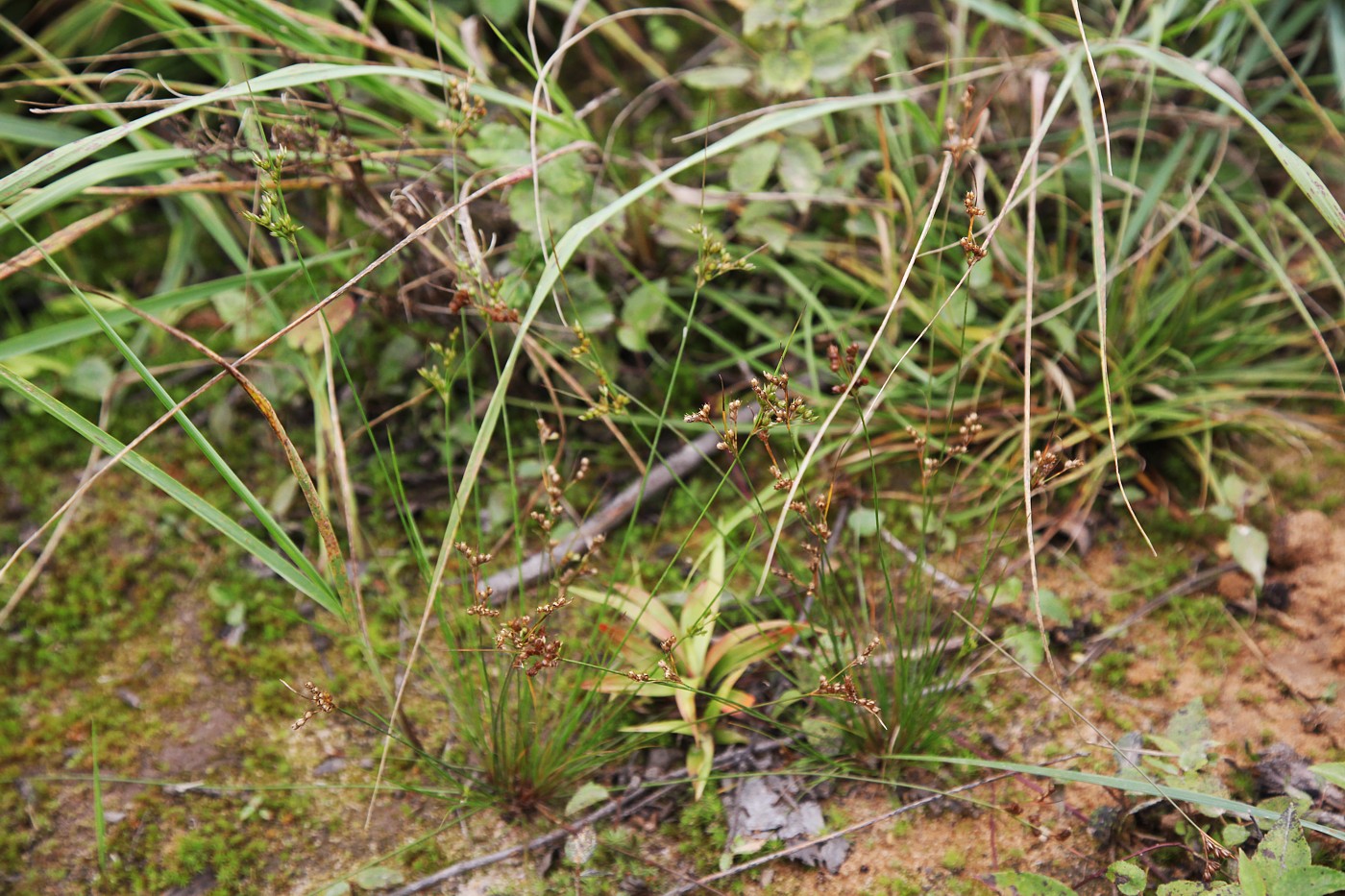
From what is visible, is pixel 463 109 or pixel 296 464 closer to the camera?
pixel 296 464

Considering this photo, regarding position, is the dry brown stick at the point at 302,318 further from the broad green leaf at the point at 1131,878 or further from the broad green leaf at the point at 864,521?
the broad green leaf at the point at 1131,878

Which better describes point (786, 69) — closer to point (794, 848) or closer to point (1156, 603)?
point (1156, 603)

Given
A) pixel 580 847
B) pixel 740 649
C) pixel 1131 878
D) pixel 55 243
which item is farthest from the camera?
pixel 55 243

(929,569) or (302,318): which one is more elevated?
(302,318)

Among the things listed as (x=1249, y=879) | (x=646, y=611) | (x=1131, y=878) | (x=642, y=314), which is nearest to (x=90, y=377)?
(x=642, y=314)

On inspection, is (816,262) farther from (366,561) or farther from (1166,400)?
(366,561)

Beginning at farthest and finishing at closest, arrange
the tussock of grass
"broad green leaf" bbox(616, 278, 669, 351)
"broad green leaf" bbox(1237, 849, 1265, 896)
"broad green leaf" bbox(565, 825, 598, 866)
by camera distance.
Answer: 1. "broad green leaf" bbox(616, 278, 669, 351)
2. the tussock of grass
3. "broad green leaf" bbox(565, 825, 598, 866)
4. "broad green leaf" bbox(1237, 849, 1265, 896)

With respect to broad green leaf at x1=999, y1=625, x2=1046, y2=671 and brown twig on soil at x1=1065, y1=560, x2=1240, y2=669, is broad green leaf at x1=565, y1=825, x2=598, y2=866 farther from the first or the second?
brown twig on soil at x1=1065, y1=560, x2=1240, y2=669

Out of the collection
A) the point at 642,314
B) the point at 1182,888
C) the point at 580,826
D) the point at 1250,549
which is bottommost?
the point at 580,826

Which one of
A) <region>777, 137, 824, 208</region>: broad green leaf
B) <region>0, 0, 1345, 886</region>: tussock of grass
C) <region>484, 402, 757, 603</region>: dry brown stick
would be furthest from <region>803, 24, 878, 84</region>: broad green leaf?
<region>484, 402, 757, 603</region>: dry brown stick

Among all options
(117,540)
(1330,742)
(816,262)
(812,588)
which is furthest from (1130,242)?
(117,540)

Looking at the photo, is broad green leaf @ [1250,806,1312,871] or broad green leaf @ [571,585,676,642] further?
broad green leaf @ [571,585,676,642]
